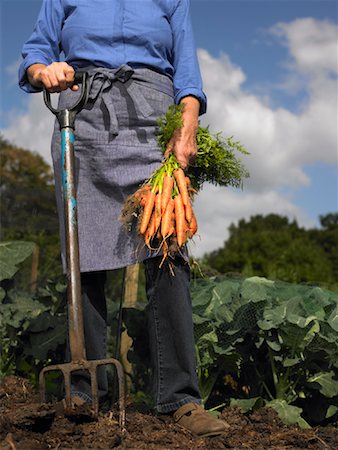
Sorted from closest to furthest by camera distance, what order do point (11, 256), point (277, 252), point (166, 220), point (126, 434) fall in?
point (126, 434)
point (166, 220)
point (11, 256)
point (277, 252)

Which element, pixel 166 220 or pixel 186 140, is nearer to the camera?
pixel 166 220

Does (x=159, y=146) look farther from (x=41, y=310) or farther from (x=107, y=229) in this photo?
(x=41, y=310)

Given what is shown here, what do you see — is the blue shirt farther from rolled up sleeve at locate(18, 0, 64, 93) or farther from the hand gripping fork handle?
the hand gripping fork handle

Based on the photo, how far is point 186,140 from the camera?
2.81m

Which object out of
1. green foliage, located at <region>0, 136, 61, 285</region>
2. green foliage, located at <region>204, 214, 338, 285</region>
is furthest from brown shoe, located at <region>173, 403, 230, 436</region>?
green foliage, located at <region>204, 214, 338, 285</region>

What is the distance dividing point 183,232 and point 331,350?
110 cm

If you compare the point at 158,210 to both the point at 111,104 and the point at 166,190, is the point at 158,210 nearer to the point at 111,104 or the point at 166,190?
the point at 166,190

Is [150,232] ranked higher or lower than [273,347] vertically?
higher

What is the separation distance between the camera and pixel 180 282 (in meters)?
2.75

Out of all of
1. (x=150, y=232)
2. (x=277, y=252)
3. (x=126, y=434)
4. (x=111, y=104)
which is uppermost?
(x=277, y=252)

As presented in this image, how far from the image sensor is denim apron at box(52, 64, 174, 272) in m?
2.92

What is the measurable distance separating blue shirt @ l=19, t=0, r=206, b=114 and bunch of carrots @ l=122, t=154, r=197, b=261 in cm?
39

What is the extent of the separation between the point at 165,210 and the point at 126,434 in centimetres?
83

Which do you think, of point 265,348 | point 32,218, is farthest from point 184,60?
point 32,218
